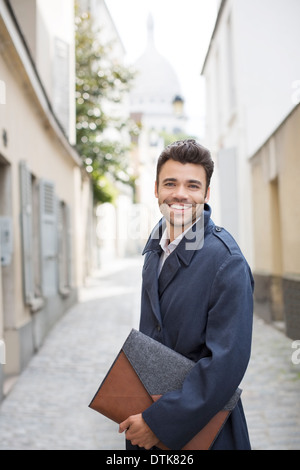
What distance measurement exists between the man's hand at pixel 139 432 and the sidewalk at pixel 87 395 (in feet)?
8.60

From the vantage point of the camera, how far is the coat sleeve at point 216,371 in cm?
142

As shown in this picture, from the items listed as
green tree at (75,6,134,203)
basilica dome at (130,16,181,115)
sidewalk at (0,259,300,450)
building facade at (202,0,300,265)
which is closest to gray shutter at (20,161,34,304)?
sidewalk at (0,259,300,450)

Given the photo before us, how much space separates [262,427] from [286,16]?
6.32 metres

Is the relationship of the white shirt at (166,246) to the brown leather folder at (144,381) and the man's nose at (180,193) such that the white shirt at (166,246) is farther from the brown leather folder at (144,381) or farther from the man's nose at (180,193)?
the brown leather folder at (144,381)

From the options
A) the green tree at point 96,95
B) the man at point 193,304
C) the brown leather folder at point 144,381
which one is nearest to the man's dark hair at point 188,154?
the man at point 193,304

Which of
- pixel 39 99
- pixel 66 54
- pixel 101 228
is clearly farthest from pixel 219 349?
pixel 101 228

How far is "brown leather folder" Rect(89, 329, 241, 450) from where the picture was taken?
1508mm

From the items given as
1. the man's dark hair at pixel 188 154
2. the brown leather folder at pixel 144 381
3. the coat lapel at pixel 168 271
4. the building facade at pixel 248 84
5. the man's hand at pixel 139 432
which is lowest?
the man's hand at pixel 139 432

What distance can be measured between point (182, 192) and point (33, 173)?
6.83 m

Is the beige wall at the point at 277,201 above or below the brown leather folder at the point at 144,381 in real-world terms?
above

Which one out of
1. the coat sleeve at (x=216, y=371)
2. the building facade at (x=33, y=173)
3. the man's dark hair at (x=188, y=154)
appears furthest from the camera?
the building facade at (x=33, y=173)

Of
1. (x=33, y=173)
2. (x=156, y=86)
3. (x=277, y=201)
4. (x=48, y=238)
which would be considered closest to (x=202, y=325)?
(x=33, y=173)
